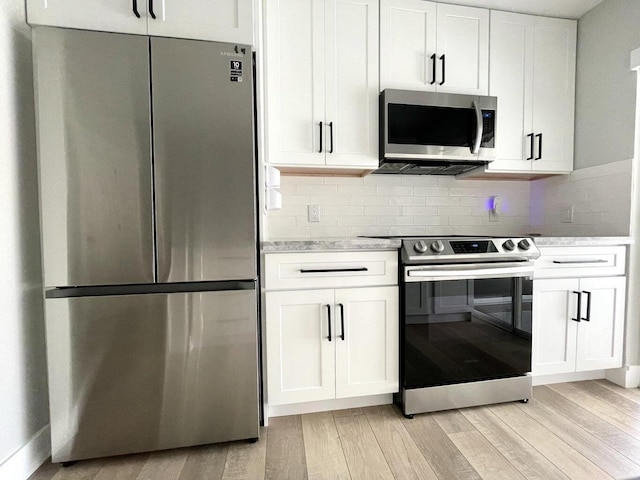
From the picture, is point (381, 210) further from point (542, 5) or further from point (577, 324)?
point (542, 5)

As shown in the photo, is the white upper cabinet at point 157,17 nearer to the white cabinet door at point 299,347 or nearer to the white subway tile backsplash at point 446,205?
the white subway tile backsplash at point 446,205

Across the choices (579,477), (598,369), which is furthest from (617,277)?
(579,477)

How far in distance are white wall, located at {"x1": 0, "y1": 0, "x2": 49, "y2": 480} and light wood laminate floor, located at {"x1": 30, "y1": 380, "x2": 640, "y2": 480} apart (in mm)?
172

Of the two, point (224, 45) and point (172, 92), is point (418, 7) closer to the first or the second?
point (224, 45)

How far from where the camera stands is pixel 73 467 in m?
1.37

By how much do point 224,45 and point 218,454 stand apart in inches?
71.2

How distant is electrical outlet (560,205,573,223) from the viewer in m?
2.33

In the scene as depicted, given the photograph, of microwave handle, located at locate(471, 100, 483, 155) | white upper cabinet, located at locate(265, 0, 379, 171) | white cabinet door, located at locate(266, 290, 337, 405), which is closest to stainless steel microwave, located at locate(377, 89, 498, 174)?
microwave handle, located at locate(471, 100, 483, 155)

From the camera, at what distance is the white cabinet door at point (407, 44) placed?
1.97 metres

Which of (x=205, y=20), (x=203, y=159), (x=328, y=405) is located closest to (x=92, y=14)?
(x=205, y=20)

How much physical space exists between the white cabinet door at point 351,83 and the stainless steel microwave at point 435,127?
90mm

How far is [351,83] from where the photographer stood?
6.44 feet

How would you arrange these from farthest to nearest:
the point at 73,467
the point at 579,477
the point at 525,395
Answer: the point at 525,395 < the point at 73,467 < the point at 579,477

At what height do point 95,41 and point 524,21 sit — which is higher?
point 524,21
